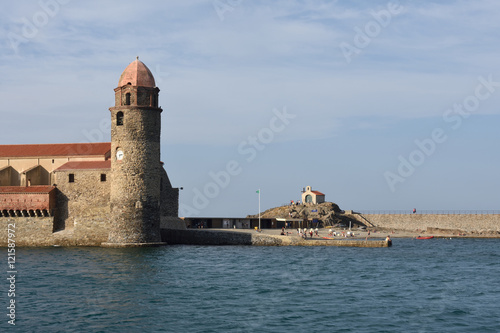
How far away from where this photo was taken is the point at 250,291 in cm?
2852

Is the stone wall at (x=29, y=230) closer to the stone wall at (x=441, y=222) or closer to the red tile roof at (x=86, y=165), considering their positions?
the red tile roof at (x=86, y=165)

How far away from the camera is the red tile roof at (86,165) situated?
1877 inches

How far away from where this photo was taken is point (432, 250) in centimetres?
5231

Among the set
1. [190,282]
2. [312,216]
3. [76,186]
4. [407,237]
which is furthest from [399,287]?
[312,216]

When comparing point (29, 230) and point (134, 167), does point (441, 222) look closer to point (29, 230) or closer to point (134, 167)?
point (134, 167)

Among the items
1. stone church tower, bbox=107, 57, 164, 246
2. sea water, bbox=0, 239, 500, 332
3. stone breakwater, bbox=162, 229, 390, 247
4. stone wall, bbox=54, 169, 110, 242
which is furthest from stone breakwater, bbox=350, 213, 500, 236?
stone wall, bbox=54, 169, 110, 242

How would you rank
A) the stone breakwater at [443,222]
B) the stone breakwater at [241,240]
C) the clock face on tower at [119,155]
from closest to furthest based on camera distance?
the clock face on tower at [119,155] → the stone breakwater at [241,240] → the stone breakwater at [443,222]

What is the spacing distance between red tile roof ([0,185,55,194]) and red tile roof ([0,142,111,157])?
407 cm

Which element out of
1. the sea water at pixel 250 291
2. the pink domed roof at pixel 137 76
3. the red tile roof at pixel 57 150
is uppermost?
the pink domed roof at pixel 137 76

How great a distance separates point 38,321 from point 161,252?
22178mm

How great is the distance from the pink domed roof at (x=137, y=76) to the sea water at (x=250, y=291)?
12456mm

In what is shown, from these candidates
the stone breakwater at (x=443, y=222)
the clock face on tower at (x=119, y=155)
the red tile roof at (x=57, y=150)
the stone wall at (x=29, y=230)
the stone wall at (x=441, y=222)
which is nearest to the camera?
the clock face on tower at (x=119, y=155)

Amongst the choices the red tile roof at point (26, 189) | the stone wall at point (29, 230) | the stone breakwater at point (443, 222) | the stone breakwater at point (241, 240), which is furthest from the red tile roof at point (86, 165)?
the stone breakwater at point (443, 222)

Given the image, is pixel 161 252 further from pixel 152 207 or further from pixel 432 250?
pixel 432 250
